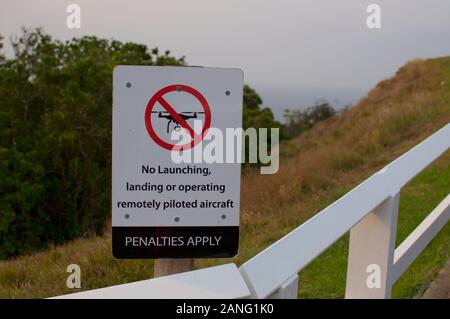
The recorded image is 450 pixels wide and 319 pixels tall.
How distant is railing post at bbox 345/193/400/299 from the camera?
220 centimetres

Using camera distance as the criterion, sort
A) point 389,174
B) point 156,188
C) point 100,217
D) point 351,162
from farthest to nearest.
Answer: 1. point 100,217
2. point 351,162
3. point 389,174
4. point 156,188

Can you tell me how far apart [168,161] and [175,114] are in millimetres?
132

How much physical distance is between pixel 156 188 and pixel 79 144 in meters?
20.0

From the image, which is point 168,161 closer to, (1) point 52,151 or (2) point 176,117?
(2) point 176,117

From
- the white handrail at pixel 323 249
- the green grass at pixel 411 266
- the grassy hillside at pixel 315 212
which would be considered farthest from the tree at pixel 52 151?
the white handrail at pixel 323 249

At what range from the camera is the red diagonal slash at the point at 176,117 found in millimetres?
1723

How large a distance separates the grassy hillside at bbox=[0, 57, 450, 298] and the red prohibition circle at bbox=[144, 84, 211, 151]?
6.36 ft

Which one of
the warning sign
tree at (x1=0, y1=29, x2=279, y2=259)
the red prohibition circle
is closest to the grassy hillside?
the warning sign

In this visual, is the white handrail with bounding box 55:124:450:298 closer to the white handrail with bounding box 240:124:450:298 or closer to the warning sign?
the white handrail with bounding box 240:124:450:298

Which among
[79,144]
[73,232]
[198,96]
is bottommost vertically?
[73,232]

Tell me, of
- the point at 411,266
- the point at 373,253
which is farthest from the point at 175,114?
the point at 411,266

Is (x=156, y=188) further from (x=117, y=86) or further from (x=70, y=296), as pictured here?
(x=70, y=296)

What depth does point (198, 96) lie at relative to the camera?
1767mm
